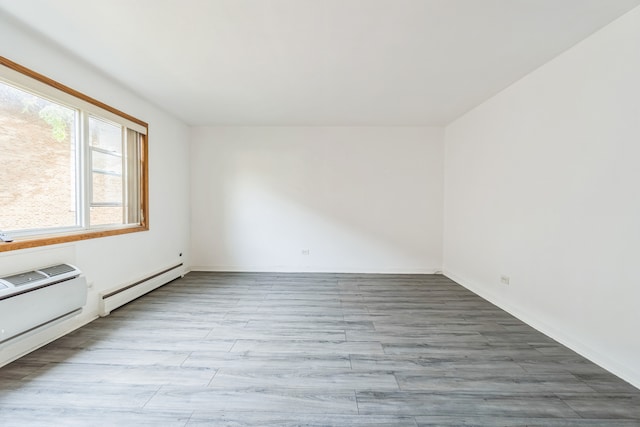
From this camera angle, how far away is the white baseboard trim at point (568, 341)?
6.25ft

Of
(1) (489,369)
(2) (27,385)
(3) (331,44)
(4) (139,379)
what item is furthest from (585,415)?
→ (2) (27,385)

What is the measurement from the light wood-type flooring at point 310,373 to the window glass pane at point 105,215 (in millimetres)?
1100

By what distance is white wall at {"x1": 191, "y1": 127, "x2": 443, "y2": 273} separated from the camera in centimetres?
491

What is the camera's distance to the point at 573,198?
7.72ft

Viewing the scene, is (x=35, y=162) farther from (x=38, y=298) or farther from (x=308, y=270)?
(x=308, y=270)

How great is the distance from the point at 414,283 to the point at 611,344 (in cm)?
239

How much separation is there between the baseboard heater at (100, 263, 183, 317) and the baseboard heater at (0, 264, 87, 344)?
510 millimetres

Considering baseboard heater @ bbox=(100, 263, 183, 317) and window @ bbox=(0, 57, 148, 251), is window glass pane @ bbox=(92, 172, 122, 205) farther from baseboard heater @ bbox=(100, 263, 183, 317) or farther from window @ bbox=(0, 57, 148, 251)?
baseboard heater @ bbox=(100, 263, 183, 317)

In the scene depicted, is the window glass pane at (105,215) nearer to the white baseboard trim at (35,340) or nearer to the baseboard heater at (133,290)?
the baseboard heater at (133,290)

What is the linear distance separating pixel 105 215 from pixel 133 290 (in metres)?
1.02

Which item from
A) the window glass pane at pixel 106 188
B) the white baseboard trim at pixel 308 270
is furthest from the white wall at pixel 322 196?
the window glass pane at pixel 106 188

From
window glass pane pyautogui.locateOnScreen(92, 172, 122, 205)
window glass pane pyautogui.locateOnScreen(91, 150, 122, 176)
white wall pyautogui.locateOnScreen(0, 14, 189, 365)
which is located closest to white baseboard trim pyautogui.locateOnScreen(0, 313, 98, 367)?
white wall pyautogui.locateOnScreen(0, 14, 189, 365)

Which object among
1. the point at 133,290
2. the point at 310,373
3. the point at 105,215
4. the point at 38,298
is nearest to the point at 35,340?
the point at 38,298

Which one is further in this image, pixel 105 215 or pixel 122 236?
pixel 122 236
